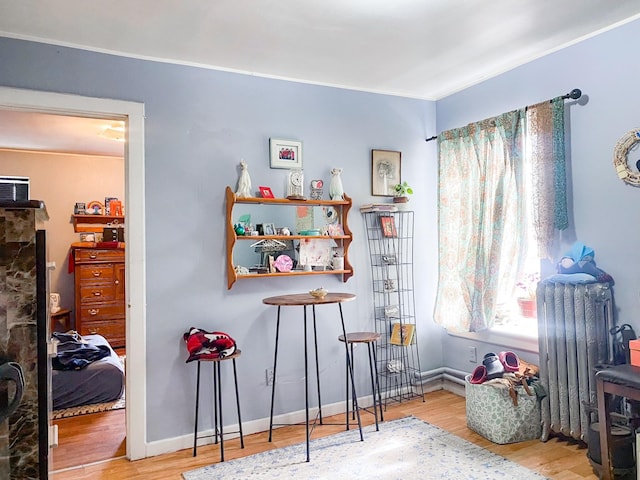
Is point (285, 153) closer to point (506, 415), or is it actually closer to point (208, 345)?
point (208, 345)

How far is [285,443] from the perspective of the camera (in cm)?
306

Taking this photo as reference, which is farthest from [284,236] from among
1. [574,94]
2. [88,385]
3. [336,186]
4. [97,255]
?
[97,255]

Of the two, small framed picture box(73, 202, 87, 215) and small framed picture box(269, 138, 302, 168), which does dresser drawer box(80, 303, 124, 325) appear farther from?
small framed picture box(269, 138, 302, 168)

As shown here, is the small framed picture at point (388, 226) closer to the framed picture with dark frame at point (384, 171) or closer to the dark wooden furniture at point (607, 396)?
the framed picture with dark frame at point (384, 171)

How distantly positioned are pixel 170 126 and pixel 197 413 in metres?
1.85

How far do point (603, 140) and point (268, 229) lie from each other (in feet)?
7.17

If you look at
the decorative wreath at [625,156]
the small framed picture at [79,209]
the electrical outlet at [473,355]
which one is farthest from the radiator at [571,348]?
the small framed picture at [79,209]

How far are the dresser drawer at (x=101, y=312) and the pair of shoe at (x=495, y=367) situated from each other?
189 inches

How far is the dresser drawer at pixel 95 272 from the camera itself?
6106 millimetres

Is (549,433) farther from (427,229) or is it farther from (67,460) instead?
(67,460)

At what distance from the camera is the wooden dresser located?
6.09 meters

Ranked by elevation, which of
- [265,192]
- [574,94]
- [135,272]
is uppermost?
[574,94]

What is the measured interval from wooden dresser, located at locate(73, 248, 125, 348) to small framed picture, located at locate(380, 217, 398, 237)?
4.06 metres

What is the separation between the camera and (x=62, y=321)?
6.14m
